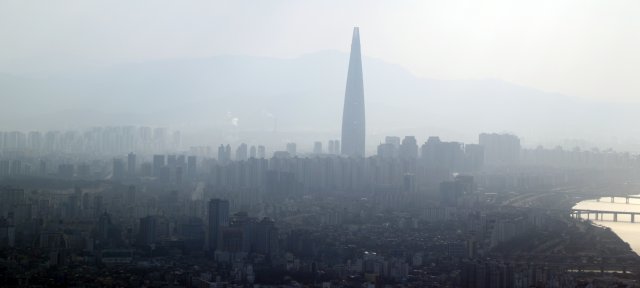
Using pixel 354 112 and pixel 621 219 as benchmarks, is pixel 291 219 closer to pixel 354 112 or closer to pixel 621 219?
pixel 621 219

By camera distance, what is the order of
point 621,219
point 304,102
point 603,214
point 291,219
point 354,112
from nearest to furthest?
1. point 291,219
2. point 621,219
3. point 603,214
4. point 354,112
5. point 304,102

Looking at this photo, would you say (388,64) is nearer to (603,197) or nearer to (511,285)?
(603,197)

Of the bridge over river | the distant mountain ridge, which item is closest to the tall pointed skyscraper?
the distant mountain ridge

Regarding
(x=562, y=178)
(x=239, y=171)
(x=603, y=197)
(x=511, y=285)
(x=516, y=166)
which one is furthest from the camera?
(x=516, y=166)

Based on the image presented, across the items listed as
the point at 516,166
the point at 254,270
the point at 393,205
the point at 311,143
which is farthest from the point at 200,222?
the point at 311,143

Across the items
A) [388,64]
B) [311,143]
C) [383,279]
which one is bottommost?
[383,279]

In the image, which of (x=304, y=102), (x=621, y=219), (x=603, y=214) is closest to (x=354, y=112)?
(x=304, y=102)
